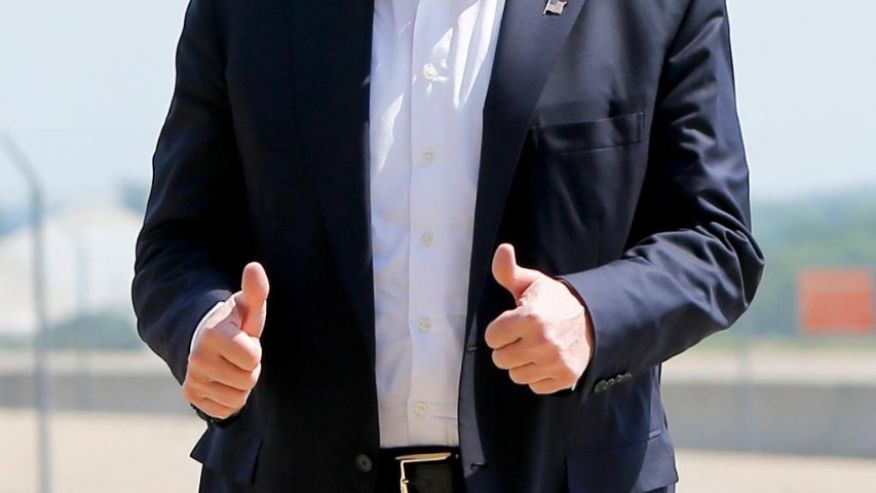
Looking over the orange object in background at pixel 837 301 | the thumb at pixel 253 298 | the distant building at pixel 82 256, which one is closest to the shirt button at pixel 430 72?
the thumb at pixel 253 298

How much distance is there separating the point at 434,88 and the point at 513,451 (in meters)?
0.50

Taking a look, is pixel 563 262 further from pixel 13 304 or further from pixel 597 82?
pixel 13 304

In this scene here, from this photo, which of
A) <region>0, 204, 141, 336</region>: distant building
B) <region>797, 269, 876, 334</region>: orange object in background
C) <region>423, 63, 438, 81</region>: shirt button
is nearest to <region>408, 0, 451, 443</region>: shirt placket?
<region>423, 63, 438, 81</region>: shirt button

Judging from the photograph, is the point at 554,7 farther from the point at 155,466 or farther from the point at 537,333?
the point at 155,466

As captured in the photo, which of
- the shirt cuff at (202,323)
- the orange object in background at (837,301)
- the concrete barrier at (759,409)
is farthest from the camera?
the orange object in background at (837,301)

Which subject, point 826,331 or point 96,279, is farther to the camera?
point 826,331

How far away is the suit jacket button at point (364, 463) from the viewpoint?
7.61 feet

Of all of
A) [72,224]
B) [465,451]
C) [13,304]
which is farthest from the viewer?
[13,304]

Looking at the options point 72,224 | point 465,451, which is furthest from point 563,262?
point 72,224

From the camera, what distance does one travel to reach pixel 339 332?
92.4 inches

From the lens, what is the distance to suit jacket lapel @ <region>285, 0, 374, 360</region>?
234cm

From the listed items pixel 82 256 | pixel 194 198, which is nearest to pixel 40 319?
pixel 82 256

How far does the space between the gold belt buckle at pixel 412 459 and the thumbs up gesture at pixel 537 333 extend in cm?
26

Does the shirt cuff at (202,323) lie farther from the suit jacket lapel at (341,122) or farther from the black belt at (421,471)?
the black belt at (421,471)
